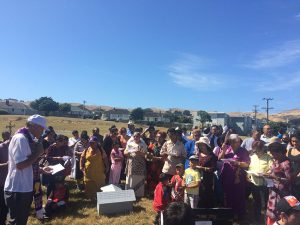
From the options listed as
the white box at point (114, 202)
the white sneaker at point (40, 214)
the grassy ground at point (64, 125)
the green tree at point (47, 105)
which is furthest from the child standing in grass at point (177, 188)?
the green tree at point (47, 105)

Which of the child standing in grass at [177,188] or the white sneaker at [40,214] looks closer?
the child standing in grass at [177,188]

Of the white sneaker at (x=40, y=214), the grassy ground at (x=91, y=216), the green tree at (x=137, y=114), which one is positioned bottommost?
the grassy ground at (x=91, y=216)

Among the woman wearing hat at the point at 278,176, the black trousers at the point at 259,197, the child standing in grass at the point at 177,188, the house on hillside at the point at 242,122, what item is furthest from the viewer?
the house on hillside at the point at 242,122

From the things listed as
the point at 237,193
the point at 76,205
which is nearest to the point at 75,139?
the point at 76,205

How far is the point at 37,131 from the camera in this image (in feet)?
15.4

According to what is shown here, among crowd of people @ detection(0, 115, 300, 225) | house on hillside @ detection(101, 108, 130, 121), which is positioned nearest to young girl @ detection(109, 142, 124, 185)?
crowd of people @ detection(0, 115, 300, 225)

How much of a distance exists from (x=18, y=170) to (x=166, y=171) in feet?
15.0

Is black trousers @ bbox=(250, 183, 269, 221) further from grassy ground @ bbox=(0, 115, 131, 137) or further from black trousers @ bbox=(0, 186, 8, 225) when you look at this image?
grassy ground @ bbox=(0, 115, 131, 137)

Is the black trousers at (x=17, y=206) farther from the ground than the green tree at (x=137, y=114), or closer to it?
closer to it

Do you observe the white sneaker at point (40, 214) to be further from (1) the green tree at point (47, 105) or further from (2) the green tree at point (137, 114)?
(2) the green tree at point (137, 114)

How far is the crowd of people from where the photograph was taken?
4578mm

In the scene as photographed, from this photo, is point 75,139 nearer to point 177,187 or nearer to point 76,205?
point 76,205

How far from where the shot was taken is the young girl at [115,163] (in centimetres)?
1016

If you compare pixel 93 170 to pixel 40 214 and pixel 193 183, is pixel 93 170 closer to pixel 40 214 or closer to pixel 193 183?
pixel 40 214
